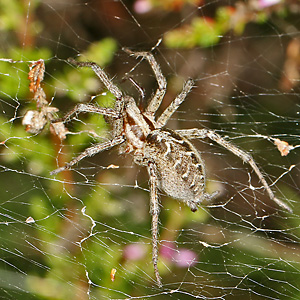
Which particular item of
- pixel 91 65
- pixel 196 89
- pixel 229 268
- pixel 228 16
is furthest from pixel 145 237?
pixel 228 16

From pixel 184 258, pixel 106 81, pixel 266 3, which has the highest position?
pixel 266 3

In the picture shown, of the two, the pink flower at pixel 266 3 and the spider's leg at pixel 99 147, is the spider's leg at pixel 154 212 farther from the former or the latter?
the pink flower at pixel 266 3

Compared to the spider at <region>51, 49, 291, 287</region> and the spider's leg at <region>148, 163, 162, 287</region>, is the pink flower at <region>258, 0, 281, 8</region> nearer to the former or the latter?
the spider at <region>51, 49, 291, 287</region>

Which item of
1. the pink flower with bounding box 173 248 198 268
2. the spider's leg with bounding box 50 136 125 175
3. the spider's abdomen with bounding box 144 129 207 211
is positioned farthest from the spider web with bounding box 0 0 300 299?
the spider's abdomen with bounding box 144 129 207 211

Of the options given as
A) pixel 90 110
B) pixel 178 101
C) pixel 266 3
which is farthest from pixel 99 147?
pixel 266 3

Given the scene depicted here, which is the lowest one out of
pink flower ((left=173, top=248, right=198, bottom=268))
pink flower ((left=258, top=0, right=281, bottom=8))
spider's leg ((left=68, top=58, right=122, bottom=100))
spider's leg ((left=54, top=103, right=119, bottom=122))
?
pink flower ((left=173, top=248, right=198, bottom=268))

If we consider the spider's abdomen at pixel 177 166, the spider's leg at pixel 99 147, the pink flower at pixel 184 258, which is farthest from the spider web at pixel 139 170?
the spider's abdomen at pixel 177 166

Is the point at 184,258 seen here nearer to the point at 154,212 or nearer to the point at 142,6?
the point at 154,212
